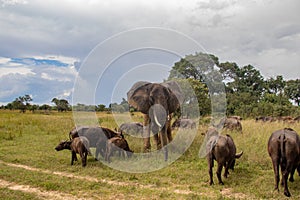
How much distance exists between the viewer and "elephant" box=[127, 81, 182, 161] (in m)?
10.9

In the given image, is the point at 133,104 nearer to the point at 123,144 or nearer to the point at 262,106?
the point at 123,144

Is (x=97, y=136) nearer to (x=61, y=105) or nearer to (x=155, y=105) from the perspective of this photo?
(x=155, y=105)

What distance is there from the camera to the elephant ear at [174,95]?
11.7 meters

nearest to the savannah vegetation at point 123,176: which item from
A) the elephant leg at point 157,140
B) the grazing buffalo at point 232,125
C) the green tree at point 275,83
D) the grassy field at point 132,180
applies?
the grassy field at point 132,180

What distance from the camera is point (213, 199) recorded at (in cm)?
651

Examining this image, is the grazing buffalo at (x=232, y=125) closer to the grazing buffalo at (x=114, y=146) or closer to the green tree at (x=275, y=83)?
the grazing buffalo at (x=114, y=146)

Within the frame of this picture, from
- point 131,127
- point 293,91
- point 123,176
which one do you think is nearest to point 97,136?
point 123,176

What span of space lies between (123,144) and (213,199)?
4472mm

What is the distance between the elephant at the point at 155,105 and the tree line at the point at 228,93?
2.10 ft

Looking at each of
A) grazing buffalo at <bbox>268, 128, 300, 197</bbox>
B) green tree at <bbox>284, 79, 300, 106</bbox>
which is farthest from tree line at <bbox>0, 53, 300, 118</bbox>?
grazing buffalo at <bbox>268, 128, 300, 197</bbox>

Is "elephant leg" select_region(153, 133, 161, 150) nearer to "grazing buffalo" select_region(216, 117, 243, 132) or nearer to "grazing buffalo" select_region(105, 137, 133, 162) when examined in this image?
"grazing buffalo" select_region(105, 137, 133, 162)

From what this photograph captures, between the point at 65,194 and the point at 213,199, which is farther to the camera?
the point at 65,194

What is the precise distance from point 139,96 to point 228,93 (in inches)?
1392

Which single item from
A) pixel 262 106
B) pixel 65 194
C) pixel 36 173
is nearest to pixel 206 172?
pixel 65 194
